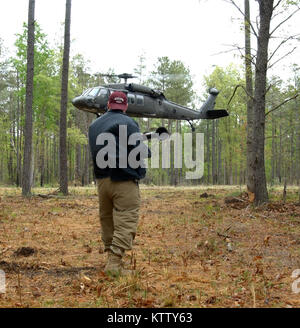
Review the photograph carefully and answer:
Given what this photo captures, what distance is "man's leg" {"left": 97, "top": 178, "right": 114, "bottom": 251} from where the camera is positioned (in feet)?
15.6

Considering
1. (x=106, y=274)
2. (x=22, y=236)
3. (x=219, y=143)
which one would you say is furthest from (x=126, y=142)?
(x=219, y=143)

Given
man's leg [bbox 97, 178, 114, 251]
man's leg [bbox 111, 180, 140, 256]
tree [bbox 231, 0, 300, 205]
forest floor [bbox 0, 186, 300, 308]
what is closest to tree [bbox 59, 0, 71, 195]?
forest floor [bbox 0, 186, 300, 308]

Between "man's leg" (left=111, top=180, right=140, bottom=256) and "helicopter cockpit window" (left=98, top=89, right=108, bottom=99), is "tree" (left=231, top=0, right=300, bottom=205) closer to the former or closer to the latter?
"helicopter cockpit window" (left=98, top=89, right=108, bottom=99)

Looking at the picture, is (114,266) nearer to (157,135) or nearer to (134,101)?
(157,135)

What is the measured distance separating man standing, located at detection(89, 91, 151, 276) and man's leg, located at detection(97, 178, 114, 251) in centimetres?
1

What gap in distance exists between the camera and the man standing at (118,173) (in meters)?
4.51

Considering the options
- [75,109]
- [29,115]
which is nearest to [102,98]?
[29,115]

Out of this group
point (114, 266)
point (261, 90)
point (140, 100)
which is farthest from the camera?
point (140, 100)

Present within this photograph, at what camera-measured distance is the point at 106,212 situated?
16.1 ft

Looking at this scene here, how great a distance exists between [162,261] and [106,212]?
3.67 ft

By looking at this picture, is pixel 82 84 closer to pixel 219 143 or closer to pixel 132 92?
pixel 219 143

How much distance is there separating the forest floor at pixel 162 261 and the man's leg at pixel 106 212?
41cm
